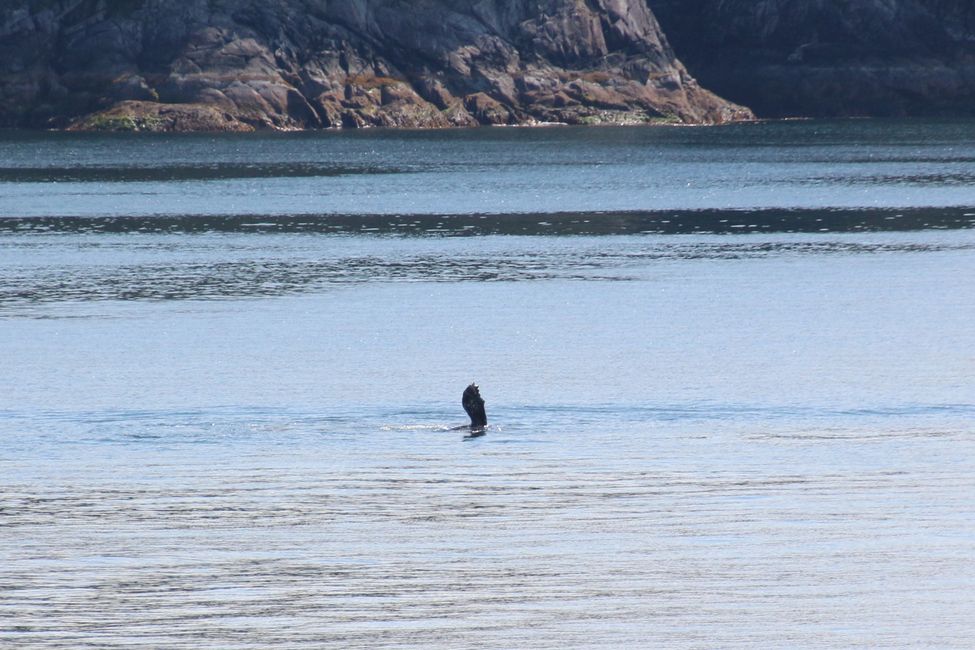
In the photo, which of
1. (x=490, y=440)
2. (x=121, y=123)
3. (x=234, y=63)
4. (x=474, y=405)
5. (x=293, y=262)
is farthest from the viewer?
(x=234, y=63)

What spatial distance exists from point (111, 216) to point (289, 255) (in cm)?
2481

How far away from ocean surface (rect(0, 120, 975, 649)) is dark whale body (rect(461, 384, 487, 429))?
477 mm

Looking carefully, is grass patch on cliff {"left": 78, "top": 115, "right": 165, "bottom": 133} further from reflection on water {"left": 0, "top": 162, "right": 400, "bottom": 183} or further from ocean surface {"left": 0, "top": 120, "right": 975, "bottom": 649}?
ocean surface {"left": 0, "top": 120, "right": 975, "bottom": 649}

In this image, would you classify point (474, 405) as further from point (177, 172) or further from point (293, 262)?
point (177, 172)

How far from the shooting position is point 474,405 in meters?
31.5

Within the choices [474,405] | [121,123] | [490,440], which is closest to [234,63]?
[121,123]

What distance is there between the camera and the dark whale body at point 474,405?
3131 centimetres

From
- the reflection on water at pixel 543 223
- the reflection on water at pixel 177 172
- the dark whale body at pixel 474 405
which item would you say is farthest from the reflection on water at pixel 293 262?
the reflection on water at pixel 177 172

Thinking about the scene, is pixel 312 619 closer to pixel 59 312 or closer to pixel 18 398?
pixel 18 398

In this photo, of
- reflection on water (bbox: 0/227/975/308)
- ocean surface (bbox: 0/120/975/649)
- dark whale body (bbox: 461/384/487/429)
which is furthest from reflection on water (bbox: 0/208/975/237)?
dark whale body (bbox: 461/384/487/429)

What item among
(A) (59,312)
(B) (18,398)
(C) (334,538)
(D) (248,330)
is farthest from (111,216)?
(C) (334,538)

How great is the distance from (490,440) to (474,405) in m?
0.80

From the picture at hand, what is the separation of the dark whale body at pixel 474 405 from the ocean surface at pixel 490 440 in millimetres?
477

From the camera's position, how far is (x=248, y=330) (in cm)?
4712
